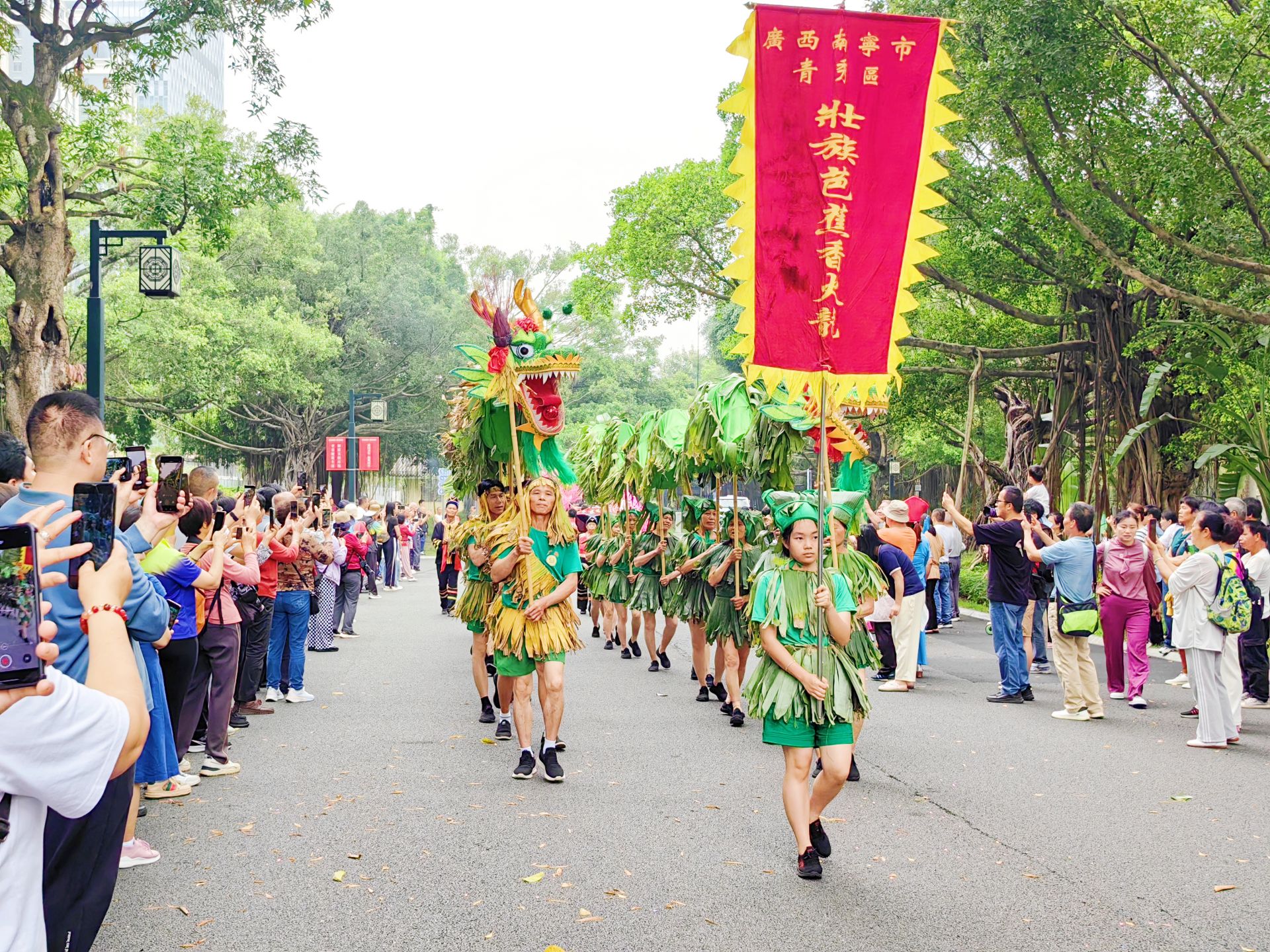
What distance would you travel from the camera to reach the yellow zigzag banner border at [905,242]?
5938 millimetres

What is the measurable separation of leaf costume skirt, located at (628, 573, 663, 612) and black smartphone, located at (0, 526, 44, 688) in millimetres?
9529

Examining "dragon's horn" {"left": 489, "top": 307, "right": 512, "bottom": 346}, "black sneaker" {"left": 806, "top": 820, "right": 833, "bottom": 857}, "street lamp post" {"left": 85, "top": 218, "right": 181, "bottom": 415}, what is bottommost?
"black sneaker" {"left": 806, "top": 820, "right": 833, "bottom": 857}

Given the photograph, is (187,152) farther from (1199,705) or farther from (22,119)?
(1199,705)

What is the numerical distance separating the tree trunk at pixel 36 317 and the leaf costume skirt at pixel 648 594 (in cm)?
674

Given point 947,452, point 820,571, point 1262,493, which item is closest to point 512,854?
point 820,571

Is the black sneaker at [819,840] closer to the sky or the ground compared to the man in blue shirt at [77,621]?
closer to the ground

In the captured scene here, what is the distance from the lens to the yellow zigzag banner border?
594 cm

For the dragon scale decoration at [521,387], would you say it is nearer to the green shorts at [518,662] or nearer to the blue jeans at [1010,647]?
the green shorts at [518,662]

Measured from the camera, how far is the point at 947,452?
32625 mm

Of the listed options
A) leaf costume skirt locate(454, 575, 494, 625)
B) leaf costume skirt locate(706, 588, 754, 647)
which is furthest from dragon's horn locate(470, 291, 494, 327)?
leaf costume skirt locate(706, 588, 754, 647)

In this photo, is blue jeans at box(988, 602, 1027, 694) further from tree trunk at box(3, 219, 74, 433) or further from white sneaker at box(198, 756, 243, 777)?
tree trunk at box(3, 219, 74, 433)

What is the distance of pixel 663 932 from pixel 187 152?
1248 cm

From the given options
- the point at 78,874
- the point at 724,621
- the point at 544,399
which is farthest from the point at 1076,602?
the point at 78,874

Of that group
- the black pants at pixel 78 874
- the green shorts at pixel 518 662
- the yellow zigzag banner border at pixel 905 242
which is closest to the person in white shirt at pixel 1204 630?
the yellow zigzag banner border at pixel 905 242
